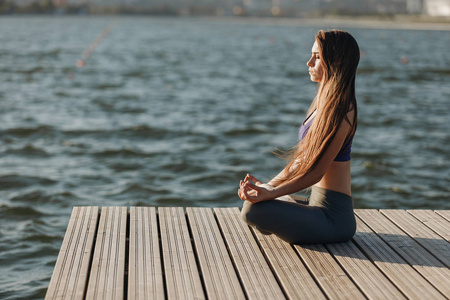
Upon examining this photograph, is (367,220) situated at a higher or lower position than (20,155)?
higher

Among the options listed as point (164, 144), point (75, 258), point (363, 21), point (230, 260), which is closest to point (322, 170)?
point (230, 260)

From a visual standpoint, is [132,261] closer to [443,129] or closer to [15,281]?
[15,281]

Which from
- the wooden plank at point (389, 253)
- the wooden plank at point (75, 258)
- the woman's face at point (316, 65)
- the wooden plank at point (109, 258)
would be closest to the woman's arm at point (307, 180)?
the woman's face at point (316, 65)

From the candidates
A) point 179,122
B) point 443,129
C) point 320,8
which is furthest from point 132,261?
point 320,8

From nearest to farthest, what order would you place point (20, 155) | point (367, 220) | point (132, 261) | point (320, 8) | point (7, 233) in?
point (132, 261) → point (367, 220) → point (7, 233) → point (20, 155) → point (320, 8)

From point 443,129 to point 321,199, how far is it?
1136 centimetres

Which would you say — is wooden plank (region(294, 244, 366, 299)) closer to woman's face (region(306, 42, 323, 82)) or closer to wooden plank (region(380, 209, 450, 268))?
wooden plank (region(380, 209, 450, 268))

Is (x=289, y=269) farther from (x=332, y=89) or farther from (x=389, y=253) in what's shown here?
(x=332, y=89)

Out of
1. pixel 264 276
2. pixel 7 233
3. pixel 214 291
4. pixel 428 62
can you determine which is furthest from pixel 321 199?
pixel 428 62

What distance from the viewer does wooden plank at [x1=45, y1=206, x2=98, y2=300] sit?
11.9 feet

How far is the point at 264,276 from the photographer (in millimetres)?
3930

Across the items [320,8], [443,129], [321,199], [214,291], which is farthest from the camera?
[320,8]

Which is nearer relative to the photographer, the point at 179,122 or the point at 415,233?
the point at 415,233

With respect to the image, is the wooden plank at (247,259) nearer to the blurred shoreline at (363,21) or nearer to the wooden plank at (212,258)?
the wooden plank at (212,258)
